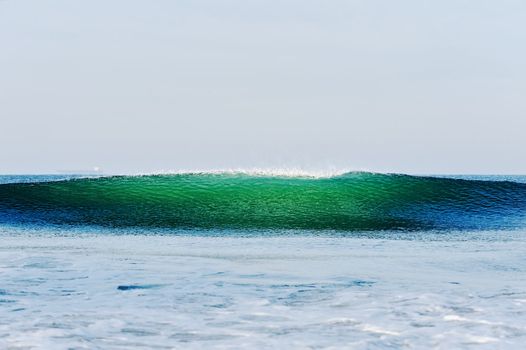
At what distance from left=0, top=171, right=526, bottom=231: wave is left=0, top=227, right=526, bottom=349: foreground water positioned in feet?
14.6

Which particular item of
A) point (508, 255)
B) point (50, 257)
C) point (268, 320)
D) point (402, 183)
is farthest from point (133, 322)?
point (402, 183)

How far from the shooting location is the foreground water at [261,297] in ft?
12.5

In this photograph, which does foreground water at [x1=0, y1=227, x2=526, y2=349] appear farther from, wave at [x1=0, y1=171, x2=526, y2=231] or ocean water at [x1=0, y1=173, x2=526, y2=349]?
wave at [x1=0, y1=171, x2=526, y2=231]

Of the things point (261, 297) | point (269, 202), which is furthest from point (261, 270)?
point (269, 202)

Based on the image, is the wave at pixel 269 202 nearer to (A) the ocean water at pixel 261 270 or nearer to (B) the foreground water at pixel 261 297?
(A) the ocean water at pixel 261 270

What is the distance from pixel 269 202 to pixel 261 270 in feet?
27.6

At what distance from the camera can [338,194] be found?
15.5 metres

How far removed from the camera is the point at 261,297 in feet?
16.4

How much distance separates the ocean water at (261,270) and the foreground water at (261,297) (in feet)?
0.05

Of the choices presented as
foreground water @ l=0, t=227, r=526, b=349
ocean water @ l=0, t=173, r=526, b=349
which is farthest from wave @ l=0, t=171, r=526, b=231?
foreground water @ l=0, t=227, r=526, b=349

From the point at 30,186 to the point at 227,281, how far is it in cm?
1196

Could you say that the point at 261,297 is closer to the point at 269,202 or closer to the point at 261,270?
the point at 261,270

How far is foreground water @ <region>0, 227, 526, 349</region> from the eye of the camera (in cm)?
381

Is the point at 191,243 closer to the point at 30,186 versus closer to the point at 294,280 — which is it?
the point at 294,280
